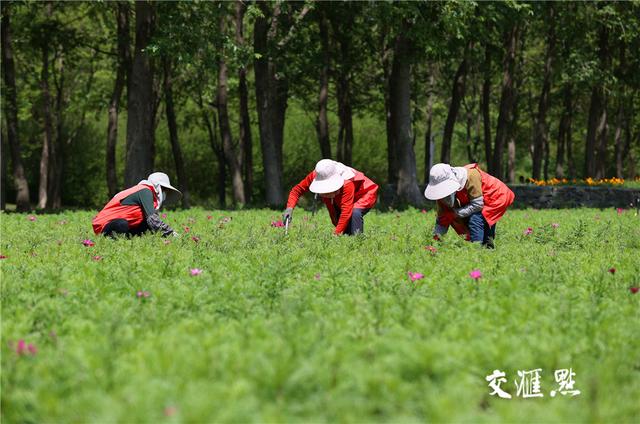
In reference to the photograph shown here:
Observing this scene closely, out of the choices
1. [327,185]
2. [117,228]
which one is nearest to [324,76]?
[117,228]

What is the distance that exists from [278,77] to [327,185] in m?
16.0

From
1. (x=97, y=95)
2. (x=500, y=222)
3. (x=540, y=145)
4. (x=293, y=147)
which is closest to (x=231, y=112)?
(x=293, y=147)

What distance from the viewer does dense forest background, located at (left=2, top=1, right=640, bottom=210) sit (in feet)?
67.8

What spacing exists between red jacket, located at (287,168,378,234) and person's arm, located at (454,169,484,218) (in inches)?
51.5

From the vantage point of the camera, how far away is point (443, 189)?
30.8 feet

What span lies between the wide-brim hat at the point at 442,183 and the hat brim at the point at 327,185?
126cm

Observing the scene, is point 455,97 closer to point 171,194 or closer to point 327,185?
point 171,194

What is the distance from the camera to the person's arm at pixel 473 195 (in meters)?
9.84

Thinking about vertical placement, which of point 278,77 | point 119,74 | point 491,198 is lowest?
point 491,198

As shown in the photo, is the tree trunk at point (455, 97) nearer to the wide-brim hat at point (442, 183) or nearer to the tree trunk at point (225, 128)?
the tree trunk at point (225, 128)

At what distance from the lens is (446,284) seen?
6.60 m

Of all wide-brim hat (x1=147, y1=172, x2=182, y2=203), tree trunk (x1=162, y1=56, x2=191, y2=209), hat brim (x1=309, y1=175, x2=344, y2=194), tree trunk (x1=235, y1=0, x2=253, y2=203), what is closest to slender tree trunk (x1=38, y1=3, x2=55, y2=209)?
tree trunk (x1=162, y1=56, x2=191, y2=209)

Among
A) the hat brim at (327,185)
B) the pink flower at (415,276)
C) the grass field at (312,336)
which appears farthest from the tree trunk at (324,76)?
the pink flower at (415,276)

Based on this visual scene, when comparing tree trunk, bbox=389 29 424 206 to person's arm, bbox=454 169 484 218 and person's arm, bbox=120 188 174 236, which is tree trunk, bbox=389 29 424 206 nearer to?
person's arm, bbox=454 169 484 218
